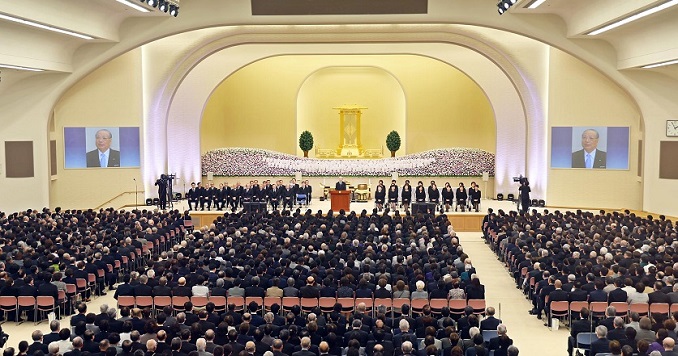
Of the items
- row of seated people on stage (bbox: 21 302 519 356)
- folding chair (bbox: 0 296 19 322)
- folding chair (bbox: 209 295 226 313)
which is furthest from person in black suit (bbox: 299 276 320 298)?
folding chair (bbox: 0 296 19 322)

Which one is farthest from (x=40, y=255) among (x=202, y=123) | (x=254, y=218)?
(x=202, y=123)

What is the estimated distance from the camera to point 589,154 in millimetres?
29516

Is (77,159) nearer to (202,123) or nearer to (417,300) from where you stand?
(202,123)

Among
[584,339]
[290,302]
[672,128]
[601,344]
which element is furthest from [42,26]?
[672,128]

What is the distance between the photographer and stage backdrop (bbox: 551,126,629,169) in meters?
29.0

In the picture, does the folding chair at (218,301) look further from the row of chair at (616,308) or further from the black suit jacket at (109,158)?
the black suit jacket at (109,158)

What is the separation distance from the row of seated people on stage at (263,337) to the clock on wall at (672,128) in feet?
59.0

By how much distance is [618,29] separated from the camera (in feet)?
77.9

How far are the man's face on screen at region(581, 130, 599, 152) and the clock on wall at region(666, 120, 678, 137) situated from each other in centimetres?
305

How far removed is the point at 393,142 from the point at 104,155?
15.3 m

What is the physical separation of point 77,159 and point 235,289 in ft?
62.7

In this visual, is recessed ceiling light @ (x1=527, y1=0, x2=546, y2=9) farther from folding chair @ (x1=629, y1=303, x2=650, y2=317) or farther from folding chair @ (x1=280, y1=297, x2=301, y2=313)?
folding chair @ (x1=280, y1=297, x2=301, y2=313)

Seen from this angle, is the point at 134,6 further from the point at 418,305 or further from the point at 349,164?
the point at 418,305

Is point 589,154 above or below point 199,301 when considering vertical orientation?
above
